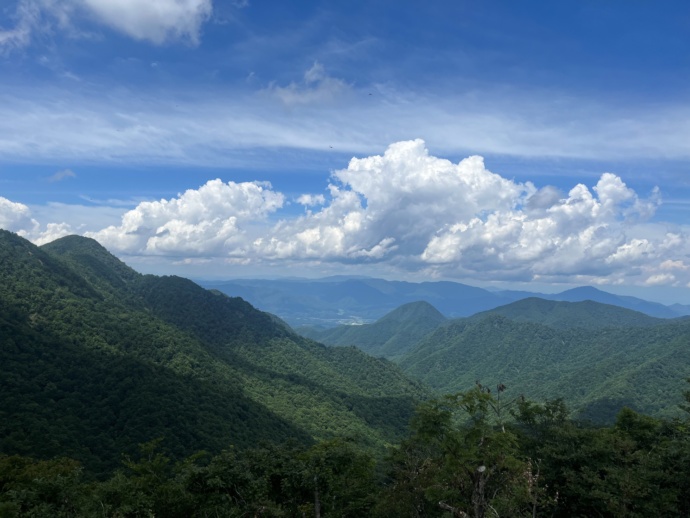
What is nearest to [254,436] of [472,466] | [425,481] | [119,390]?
[119,390]

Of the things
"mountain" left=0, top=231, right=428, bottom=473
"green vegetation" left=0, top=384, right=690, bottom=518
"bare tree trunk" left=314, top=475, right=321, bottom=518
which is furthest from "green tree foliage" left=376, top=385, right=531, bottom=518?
"mountain" left=0, top=231, right=428, bottom=473

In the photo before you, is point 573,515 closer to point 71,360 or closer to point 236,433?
point 236,433

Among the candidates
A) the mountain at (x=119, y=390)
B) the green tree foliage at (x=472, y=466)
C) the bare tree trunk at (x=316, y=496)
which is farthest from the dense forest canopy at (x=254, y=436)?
the mountain at (x=119, y=390)

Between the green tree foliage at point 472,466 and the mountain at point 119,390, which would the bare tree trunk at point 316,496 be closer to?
the green tree foliage at point 472,466

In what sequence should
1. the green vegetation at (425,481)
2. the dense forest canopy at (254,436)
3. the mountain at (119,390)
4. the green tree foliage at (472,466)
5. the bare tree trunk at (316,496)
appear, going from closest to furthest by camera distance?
the green tree foliage at (472,466) < the green vegetation at (425,481) < the dense forest canopy at (254,436) < the bare tree trunk at (316,496) < the mountain at (119,390)

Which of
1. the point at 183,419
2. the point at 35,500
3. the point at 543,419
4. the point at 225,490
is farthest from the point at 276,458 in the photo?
the point at 183,419

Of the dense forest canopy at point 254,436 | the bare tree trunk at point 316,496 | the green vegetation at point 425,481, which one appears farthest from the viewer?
the bare tree trunk at point 316,496

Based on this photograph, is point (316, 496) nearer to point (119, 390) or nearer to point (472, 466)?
point (472, 466)

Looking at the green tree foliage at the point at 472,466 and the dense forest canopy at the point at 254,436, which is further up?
the green tree foliage at the point at 472,466

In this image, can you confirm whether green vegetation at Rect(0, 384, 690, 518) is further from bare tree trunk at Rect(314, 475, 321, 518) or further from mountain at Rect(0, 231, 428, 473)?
mountain at Rect(0, 231, 428, 473)
